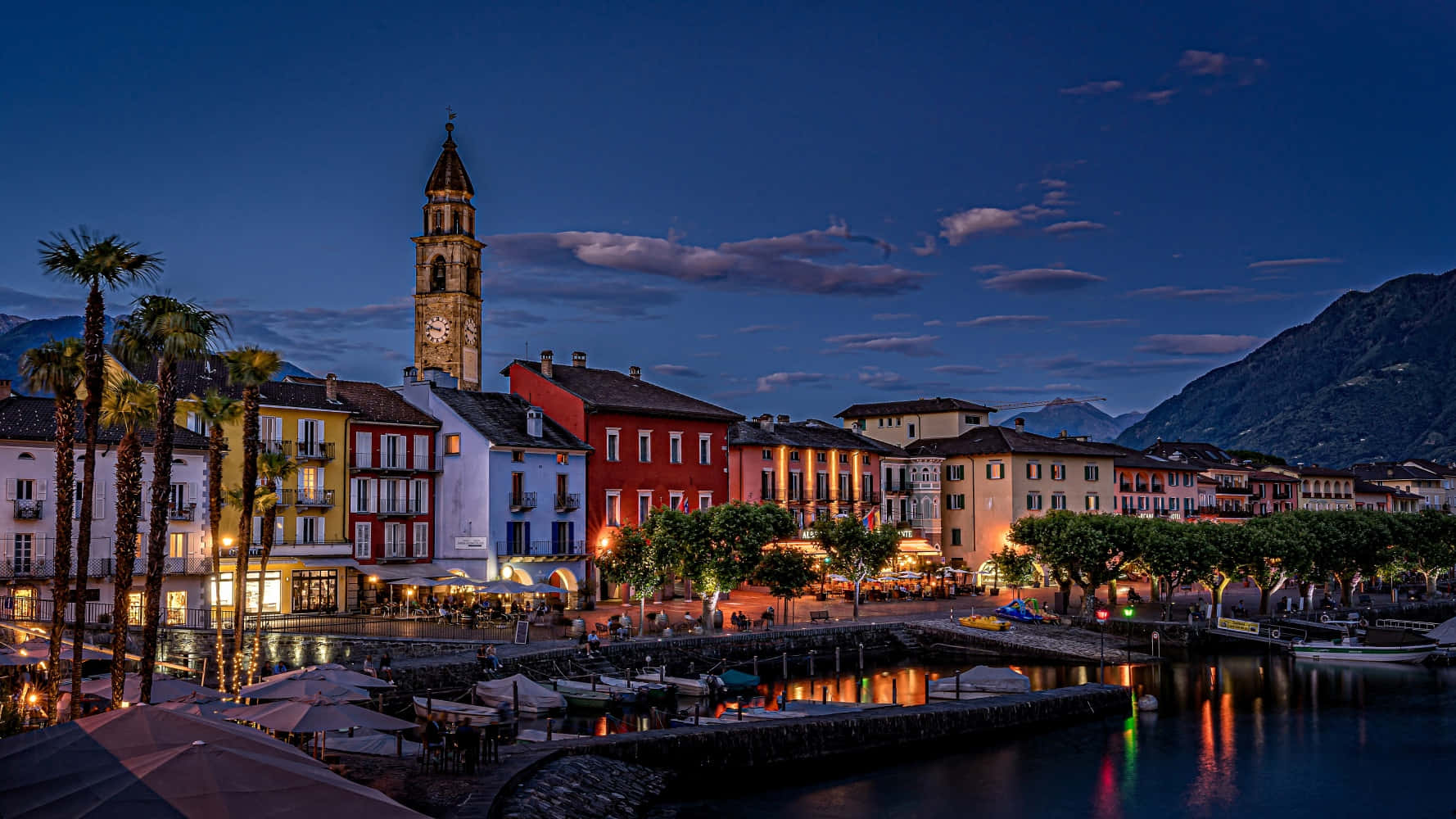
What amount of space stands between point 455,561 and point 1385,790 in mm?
49011

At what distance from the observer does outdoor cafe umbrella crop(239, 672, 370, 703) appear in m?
35.4

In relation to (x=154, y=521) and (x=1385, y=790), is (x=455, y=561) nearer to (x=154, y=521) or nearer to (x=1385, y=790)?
(x=154, y=521)

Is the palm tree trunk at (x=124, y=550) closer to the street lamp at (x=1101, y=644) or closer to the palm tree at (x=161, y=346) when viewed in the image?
the palm tree at (x=161, y=346)

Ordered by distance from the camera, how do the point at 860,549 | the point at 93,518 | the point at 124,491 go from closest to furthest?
the point at 124,491, the point at 93,518, the point at 860,549

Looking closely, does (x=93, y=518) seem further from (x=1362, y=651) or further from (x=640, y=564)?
(x=1362, y=651)

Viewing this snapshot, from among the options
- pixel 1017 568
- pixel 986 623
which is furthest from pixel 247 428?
pixel 1017 568

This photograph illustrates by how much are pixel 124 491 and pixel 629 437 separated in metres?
44.1

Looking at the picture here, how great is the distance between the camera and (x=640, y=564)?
65.8m

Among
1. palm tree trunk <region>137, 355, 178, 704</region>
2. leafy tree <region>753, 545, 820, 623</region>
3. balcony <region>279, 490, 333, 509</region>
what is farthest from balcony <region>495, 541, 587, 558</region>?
palm tree trunk <region>137, 355, 178, 704</region>

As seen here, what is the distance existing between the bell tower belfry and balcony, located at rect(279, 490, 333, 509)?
56.9 metres

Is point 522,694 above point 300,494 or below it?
below

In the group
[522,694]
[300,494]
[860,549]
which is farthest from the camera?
[860,549]

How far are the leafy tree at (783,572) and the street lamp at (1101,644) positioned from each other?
16712mm

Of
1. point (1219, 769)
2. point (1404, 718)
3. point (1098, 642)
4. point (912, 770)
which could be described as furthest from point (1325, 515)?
point (912, 770)
